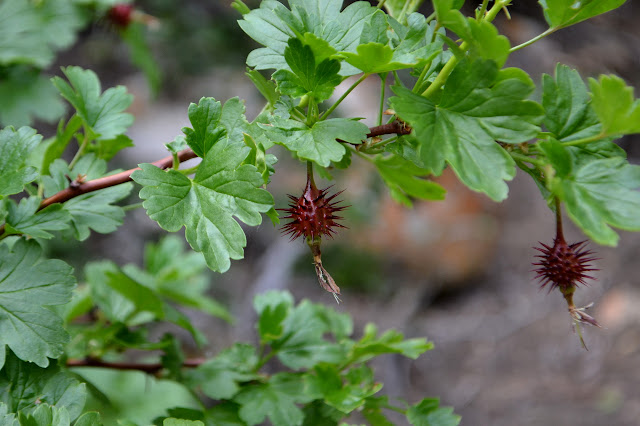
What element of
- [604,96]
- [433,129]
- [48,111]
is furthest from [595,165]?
[48,111]

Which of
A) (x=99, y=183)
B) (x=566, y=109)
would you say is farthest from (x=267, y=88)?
(x=566, y=109)

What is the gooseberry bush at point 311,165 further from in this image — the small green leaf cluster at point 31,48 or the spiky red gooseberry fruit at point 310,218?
the small green leaf cluster at point 31,48

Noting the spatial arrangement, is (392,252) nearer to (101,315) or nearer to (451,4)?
(101,315)

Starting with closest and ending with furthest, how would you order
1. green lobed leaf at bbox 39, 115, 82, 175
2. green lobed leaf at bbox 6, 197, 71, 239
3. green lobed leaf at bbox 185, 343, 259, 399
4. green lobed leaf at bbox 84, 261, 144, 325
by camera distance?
green lobed leaf at bbox 6, 197, 71, 239 → green lobed leaf at bbox 39, 115, 82, 175 → green lobed leaf at bbox 185, 343, 259, 399 → green lobed leaf at bbox 84, 261, 144, 325

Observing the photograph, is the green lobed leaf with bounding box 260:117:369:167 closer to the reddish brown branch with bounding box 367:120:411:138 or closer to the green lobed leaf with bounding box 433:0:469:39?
the reddish brown branch with bounding box 367:120:411:138

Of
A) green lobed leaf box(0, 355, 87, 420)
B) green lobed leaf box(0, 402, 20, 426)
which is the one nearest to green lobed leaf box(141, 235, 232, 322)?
green lobed leaf box(0, 355, 87, 420)

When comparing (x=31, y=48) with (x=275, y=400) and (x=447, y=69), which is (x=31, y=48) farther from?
(x=447, y=69)

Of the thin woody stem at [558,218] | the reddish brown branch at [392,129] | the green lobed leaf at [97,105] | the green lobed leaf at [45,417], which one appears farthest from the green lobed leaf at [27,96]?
the thin woody stem at [558,218]
